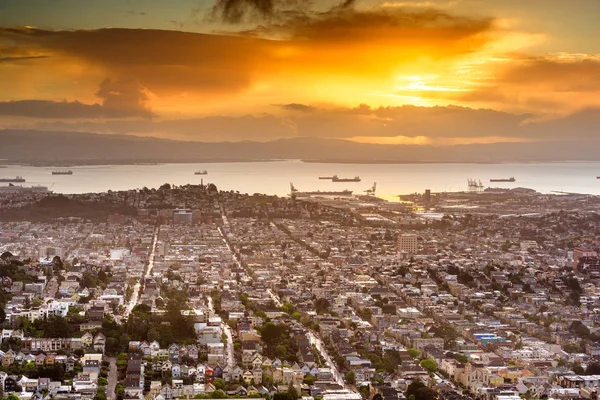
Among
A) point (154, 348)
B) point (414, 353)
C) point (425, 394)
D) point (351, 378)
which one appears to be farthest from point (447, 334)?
point (154, 348)

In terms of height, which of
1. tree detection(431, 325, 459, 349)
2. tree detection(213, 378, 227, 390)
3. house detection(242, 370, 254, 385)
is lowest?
tree detection(213, 378, 227, 390)

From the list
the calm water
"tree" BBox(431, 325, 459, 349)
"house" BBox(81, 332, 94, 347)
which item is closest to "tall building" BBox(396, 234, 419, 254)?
"tree" BBox(431, 325, 459, 349)

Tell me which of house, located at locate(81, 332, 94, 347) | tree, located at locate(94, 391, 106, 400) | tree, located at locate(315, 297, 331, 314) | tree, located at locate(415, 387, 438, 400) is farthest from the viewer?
tree, located at locate(315, 297, 331, 314)

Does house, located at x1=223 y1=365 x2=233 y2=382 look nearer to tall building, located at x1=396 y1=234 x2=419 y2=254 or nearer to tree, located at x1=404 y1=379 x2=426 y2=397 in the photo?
tree, located at x1=404 y1=379 x2=426 y2=397

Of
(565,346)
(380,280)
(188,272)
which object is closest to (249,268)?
(188,272)

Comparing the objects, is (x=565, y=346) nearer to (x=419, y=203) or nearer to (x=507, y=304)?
(x=507, y=304)

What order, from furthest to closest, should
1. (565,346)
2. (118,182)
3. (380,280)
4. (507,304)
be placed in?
(118,182)
(380,280)
(507,304)
(565,346)

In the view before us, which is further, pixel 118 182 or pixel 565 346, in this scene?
pixel 118 182
